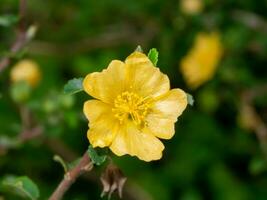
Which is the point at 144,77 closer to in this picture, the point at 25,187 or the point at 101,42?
the point at 25,187

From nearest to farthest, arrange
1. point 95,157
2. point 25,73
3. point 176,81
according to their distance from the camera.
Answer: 1. point 95,157
2. point 25,73
3. point 176,81

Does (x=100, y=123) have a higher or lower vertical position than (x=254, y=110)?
higher

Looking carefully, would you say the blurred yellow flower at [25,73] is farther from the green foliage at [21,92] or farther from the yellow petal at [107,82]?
the yellow petal at [107,82]

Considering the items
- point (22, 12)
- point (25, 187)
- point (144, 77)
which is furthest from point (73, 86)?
point (22, 12)

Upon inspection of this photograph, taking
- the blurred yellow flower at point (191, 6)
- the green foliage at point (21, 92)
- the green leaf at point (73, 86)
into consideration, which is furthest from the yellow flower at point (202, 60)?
the green leaf at point (73, 86)

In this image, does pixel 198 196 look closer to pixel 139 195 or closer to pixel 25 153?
pixel 139 195

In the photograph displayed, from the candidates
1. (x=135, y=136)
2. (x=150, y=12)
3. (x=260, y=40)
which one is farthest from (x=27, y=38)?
(x=260, y=40)
